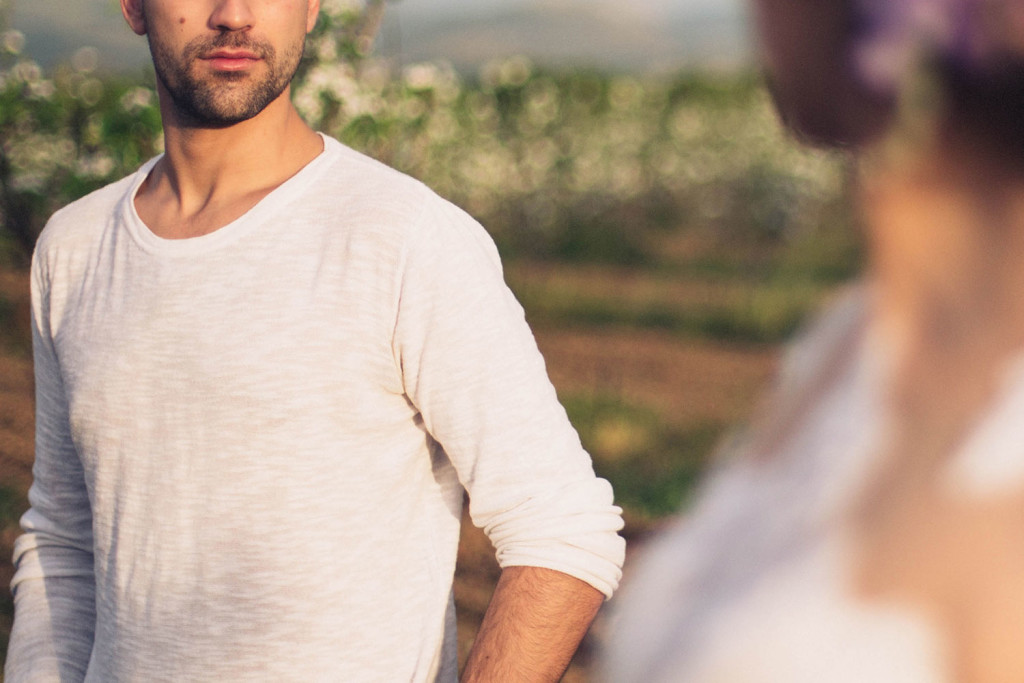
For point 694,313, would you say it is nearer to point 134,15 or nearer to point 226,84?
point 134,15

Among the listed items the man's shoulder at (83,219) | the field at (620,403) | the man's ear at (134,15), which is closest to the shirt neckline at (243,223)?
the man's shoulder at (83,219)

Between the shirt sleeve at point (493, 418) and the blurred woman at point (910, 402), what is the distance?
100cm

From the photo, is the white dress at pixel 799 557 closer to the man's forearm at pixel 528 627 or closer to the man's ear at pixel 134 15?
the man's forearm at pixel 528 627

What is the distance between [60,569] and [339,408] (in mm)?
791

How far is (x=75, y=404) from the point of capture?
173cm

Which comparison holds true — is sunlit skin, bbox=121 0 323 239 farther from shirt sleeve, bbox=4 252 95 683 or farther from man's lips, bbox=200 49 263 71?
shirt sleeve, bbox=4 252 95 683

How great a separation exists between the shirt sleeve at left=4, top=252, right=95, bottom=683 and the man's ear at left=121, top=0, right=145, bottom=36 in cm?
48

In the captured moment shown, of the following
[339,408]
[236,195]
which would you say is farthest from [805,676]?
[236,195]

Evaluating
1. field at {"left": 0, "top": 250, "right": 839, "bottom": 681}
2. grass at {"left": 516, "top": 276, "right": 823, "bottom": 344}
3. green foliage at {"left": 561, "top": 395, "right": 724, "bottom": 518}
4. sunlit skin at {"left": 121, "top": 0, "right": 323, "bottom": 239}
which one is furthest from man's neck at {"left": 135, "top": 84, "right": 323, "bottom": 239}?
grass at {"left": 516, "top": 276, "right": 823, "bottom": 344}

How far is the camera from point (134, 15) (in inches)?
78.8

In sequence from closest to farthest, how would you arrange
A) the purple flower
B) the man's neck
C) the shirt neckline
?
the purple flower < the shirt neckline < the man's neck

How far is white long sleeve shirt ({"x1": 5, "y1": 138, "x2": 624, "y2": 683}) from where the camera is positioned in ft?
5.06

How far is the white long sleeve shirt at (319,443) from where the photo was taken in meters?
1.54

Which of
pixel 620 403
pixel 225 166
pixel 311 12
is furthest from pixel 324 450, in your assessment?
pixel 620 403
